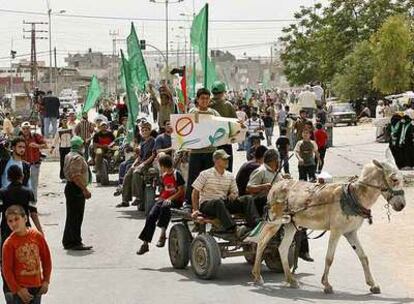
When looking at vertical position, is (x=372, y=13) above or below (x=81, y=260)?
above

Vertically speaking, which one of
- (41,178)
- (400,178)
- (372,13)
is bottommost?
(41,178)

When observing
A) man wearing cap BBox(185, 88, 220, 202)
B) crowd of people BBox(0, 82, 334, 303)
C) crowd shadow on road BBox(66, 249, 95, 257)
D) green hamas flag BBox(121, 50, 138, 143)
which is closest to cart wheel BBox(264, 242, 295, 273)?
crowd of people BBox(0, 82, 334, 303)

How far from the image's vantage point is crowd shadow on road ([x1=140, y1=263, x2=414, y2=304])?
1064cm

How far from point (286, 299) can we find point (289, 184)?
1.55 m

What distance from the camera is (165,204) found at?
44.7ft

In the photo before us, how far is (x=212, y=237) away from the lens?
474 inches

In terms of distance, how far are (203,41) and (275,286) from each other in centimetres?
836

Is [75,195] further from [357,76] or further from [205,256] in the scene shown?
[357,76]

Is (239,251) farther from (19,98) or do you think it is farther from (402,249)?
(19,98)

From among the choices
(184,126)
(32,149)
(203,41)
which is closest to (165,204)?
(184,126)

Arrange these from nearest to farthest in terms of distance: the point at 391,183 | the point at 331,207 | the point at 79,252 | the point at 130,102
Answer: the point at 391,183 < the point at 331,207 < the point at 79,252 < the point at 130,102

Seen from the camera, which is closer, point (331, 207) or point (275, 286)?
point (331, 207)

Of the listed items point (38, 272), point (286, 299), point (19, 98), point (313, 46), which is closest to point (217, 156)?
point (286, 299)

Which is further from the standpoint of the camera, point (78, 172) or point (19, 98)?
point (19, 98)
